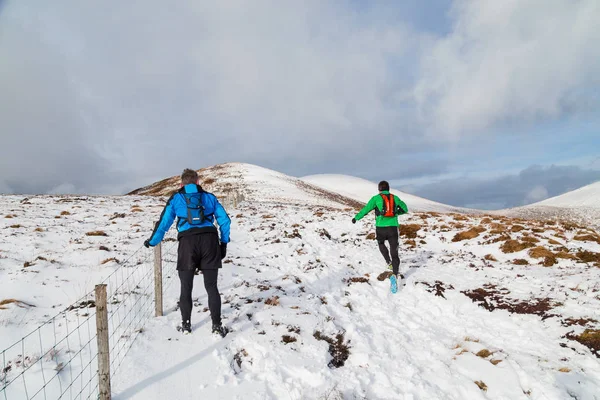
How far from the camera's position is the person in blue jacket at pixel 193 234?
5289 millimetres

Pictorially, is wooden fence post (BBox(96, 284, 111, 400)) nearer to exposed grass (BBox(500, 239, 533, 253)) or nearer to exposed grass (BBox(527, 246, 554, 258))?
exposed grass (BBox(527, 246, 554, 258))

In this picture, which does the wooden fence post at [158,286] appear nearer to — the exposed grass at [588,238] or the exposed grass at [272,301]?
the exposed grass at [272,301]

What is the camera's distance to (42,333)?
17.1 feet

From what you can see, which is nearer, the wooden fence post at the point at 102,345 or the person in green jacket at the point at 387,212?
the wooden fence post at the point at 102,345

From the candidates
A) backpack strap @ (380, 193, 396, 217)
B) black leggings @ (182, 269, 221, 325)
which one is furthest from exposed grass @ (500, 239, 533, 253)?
black leggings @ (182, 269, 221, 325)

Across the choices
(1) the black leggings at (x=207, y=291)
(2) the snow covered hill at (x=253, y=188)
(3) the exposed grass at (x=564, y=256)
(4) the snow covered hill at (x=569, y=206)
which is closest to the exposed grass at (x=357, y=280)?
(1) the black leggings at (x=207, y=291)

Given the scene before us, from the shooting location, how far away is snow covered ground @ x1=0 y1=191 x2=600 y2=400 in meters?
4.57

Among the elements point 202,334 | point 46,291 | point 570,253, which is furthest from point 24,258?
point 570,253

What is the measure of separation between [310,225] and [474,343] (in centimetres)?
1261

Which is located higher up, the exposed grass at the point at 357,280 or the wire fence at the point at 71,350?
→ the wire fence at the point at 71,350

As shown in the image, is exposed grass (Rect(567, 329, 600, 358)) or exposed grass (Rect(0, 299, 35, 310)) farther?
exposed grass (Rect(0, 299, 35, 310))

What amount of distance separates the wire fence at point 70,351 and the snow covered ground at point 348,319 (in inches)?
7.2

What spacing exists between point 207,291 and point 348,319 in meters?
3.24

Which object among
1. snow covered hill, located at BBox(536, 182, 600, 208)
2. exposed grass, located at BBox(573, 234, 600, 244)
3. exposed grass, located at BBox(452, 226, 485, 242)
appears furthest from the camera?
snow covered hill, located at BBox(536, 182, 600, 208)
